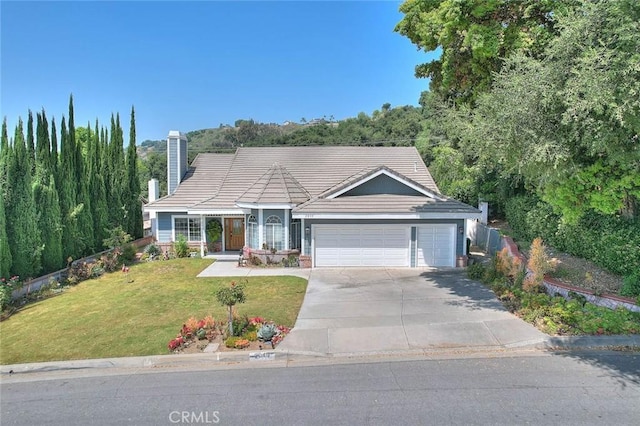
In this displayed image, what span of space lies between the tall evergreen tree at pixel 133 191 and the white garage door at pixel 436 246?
56.8ft

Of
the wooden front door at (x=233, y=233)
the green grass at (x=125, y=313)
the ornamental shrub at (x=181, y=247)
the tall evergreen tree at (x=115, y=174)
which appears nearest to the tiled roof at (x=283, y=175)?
the wooden front door at (x=233, y=233)

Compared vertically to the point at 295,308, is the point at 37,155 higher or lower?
higher

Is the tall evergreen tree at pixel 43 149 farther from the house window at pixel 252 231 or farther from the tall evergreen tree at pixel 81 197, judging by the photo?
the house window at pixel 252 231

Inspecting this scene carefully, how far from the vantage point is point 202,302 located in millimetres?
12812

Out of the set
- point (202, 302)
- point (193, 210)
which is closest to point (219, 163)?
point (193, 210)

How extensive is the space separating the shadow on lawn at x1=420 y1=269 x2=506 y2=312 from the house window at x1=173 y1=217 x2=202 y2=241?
39.5ft

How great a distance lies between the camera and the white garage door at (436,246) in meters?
17.6

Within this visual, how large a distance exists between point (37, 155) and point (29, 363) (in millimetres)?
10716

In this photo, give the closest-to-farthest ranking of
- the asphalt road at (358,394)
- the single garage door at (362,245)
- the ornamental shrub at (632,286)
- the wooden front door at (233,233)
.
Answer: the asphalt road at (358,394), the ornamental shrub at (632,286), the single garage door at (362,245), the wooden front door at (233,233)

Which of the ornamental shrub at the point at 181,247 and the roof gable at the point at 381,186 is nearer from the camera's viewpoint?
the roof gable at the point at 381,186

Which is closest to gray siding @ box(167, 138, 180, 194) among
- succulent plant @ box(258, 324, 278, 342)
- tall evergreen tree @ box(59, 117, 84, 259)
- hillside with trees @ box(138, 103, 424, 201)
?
tall evergreen tree @ box(59, 117, 84, 259)

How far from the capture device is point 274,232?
1845 centimetres

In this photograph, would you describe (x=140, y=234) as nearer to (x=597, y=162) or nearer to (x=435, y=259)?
(x=435, y=259)

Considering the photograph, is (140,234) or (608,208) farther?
(140,234)
